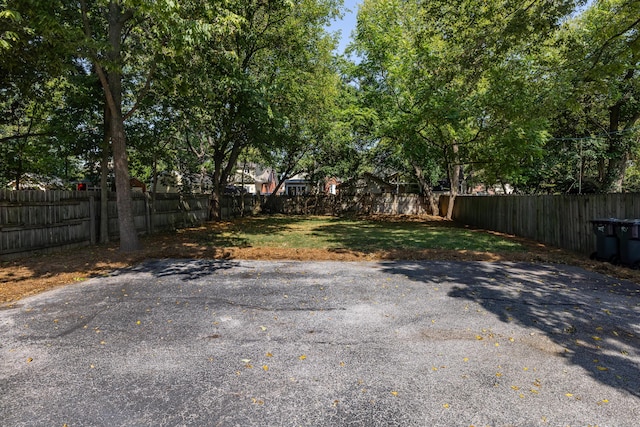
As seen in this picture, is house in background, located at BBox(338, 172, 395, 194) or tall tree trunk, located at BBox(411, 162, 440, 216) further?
house in background, located at BBox(338, 172, 395, 194)

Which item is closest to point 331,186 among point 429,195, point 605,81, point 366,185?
point 366,185

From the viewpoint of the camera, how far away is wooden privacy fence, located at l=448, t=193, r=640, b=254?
320 inches

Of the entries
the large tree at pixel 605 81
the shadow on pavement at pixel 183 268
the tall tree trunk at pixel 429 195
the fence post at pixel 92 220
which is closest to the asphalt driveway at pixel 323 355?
the shadow on pavement at pixel 183 268

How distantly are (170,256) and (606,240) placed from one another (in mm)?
9637

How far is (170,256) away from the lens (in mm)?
8578

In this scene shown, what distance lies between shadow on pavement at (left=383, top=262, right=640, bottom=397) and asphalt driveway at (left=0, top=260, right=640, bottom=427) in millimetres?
26

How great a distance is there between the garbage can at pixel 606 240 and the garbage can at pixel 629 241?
98 millimetres

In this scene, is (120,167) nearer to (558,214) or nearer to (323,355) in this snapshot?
(323,355)

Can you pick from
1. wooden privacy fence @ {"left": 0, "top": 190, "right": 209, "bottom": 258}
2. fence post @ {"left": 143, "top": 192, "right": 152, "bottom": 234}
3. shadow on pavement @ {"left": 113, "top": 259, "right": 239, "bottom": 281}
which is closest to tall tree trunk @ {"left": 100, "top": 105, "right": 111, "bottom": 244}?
wooden privacy fence @ {"left": 0, "top": 190, "right": 209, "bottom": 258}

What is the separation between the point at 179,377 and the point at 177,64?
8.48 metres

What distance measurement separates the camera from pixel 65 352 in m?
3.44

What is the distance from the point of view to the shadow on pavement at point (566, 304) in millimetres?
3357

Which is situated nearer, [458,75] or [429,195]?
[458,75]

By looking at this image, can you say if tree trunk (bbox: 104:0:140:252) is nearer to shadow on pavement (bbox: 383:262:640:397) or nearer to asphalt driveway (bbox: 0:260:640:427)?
asphalt driveway (bbox: 0:260:640:427)
